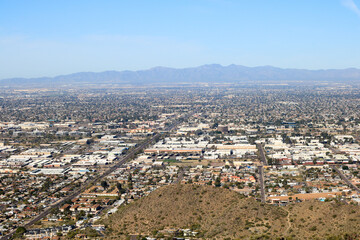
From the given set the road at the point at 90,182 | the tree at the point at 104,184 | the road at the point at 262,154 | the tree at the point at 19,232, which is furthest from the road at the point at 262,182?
the tree at the point at 19,232

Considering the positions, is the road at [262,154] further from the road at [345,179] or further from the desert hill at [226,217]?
the desert hill at [226,217]

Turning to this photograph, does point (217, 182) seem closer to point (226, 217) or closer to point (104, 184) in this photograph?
point (104, 184)

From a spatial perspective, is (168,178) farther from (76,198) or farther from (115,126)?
(115,126)

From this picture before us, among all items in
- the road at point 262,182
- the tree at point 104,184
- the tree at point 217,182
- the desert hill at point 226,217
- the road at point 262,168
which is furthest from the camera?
the tree at point 104,184

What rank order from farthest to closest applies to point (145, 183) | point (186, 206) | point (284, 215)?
1. point (145, 183)
2. point (186, 206)
3. point (284, 215)

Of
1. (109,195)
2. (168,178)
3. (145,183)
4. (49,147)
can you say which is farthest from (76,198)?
(49,147)

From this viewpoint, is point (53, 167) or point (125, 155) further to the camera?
point (125, 155)

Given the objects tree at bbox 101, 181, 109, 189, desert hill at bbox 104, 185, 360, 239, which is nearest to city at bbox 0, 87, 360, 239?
tree at bbox 101, 181, 109, 189

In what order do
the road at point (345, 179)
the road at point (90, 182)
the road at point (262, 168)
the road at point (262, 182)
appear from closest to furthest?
the road at point (90, 182), the road at point (262, 182), the road at point (262, 168), the road at point (345, 179)
